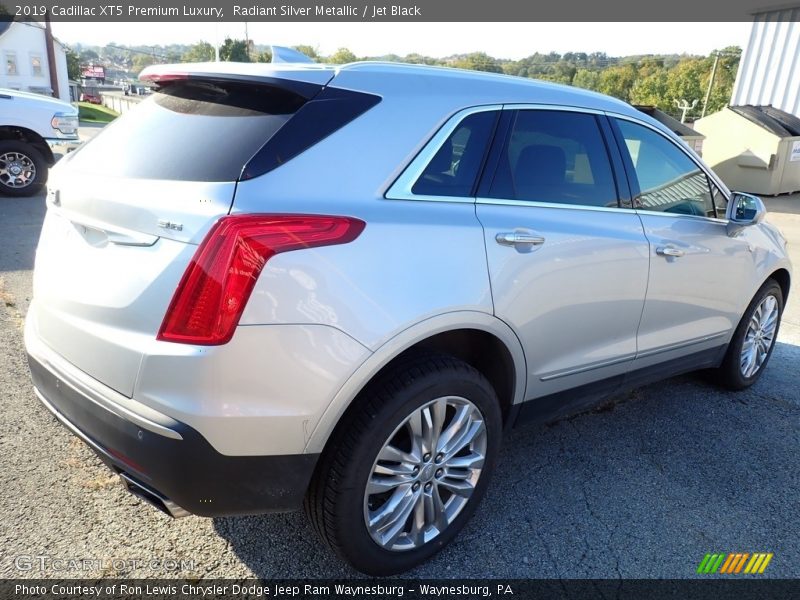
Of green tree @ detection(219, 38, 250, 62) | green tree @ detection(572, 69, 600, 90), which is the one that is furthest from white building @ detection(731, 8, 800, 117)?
green tree @ detection(572, 69, 600, 90)

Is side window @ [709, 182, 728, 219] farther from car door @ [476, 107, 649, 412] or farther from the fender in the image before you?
the fender

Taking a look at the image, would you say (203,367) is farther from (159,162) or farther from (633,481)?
(633,481)

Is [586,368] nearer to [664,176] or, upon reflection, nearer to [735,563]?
[735,563]

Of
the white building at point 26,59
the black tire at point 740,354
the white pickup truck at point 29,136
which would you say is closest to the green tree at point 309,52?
the black tire at point 740,354

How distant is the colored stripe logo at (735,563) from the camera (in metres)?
2.52

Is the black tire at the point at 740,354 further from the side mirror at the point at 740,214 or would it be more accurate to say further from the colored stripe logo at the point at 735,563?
the colored stripe logo at the point at 735,563

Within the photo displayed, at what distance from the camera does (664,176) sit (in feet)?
10.8

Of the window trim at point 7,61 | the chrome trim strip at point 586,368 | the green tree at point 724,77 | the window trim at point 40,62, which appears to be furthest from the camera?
the green tree at point 724,77

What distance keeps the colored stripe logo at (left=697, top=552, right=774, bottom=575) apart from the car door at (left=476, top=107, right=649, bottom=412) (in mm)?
842

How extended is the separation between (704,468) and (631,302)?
1.01m

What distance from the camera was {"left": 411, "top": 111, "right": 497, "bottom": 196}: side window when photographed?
225 centimetres

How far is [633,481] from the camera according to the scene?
3051 mm

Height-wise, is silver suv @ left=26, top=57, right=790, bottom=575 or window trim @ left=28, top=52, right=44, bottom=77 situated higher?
silver suv @ left=26, top=57, right=790, bottom=575

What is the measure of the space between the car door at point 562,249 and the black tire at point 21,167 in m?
8.71
